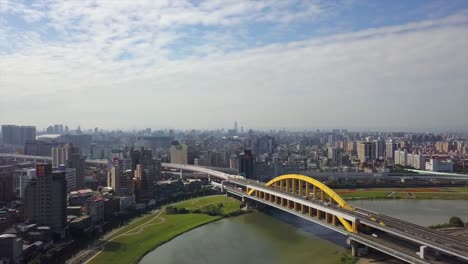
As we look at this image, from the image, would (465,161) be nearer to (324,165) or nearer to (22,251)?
(324,165)

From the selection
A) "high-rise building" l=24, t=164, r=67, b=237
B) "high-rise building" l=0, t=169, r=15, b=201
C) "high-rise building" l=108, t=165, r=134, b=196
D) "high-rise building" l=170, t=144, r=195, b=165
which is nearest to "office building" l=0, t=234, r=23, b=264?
"high-rise building" l=24, t=164, r=67, b=237

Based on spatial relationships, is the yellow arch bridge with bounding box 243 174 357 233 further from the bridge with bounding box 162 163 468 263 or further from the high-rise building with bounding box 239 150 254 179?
the high-rise building with bounding box 239 150 254 179

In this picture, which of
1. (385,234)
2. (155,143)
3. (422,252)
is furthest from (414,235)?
(155,143)

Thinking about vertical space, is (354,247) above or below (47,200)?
below

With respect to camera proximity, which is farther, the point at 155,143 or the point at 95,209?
the point at 155,143

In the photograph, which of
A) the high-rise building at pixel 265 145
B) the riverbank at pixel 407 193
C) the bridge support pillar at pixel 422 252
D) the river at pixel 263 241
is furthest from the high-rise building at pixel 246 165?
the high-rise building at pixel 265 145

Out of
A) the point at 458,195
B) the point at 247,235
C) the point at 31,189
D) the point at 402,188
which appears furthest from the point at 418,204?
the point at 31,189

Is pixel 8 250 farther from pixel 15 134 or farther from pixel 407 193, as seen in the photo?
pixel 15 134
